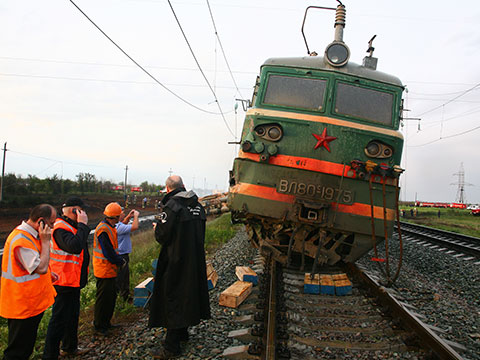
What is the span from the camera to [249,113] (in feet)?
18.7

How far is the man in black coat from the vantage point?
355 centimetres

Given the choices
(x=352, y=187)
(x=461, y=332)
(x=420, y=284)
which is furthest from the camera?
(x=420, y=284)

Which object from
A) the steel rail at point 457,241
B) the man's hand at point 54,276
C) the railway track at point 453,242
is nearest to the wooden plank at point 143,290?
the man's hand at point 54,276

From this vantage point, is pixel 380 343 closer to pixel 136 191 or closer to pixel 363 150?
pixel 363 150

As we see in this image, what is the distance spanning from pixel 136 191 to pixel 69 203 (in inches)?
2296

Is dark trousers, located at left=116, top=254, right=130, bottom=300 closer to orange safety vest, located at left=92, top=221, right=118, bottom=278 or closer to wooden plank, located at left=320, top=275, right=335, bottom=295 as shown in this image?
orange safety vest, located at left=92, top=221, right=118, bottom=278

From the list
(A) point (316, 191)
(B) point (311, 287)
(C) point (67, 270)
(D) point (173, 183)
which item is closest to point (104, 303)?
Answer: (C) point (67, 270)

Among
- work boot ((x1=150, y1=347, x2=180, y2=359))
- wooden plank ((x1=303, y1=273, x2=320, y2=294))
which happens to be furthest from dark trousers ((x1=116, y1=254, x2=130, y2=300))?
wooden plank ((x1=303, y1=273, x2=320, y2=294))

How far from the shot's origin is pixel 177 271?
3641 millimetres

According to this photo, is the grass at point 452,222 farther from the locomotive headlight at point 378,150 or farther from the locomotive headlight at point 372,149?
the locomotive headlight at point 372,149

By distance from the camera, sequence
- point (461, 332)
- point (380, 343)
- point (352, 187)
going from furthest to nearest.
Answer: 1. point (352, 187)
2. point (461, 332)
3. point (380, 343)

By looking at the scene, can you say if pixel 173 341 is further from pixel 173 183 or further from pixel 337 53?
pixel 337 53

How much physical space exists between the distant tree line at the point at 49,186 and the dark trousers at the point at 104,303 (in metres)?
33.4

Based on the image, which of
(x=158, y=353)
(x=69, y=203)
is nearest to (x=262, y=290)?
(x=158, y=353)
